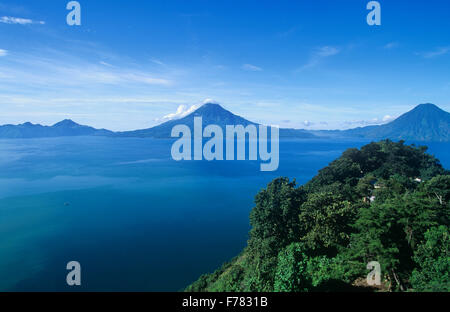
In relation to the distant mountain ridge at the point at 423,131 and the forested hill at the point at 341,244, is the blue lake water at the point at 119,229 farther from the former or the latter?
the distant mountain ridge at the point at 423,131

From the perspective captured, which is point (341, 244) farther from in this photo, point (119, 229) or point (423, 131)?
point (423, 131)

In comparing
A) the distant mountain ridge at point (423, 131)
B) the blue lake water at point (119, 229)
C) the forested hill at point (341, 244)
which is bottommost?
the blue lake water at point (119, 229)

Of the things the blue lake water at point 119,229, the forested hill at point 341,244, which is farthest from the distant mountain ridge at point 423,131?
the forested hill at point 341,244

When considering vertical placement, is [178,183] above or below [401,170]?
below

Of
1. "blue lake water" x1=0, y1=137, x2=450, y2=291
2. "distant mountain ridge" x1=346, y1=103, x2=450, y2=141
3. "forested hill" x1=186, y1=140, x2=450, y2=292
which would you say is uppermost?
"distant mountain ridge" x1=346, y1=103, x2=450, y2=141

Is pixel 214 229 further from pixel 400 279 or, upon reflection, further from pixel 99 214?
pixel 400 279

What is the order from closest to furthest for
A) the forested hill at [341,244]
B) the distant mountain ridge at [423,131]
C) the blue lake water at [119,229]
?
the forested hill at [341,244] → the blue lake water at [119,229] → the distant mountain ridge at [423,131]

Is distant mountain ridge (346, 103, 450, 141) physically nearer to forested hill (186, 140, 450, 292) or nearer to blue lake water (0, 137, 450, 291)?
blue lake water (0, 137, 450, 291)

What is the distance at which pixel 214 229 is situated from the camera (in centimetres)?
2445

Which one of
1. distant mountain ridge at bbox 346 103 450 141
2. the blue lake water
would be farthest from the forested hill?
distant mountain ridge at bbox 346 103 450 141

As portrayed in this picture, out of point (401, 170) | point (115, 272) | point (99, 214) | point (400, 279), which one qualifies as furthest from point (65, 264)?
point (401, 170)

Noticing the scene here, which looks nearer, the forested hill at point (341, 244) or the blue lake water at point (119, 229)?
the forested hill at point (341, 244)

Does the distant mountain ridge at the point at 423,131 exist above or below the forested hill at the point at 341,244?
above
